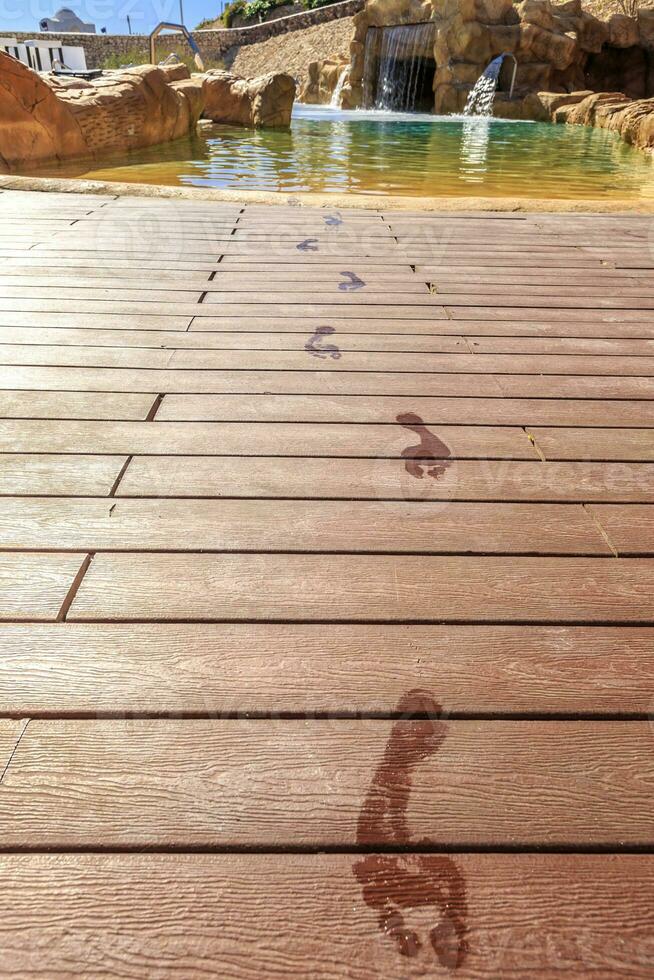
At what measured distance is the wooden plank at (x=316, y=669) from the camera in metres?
0.77

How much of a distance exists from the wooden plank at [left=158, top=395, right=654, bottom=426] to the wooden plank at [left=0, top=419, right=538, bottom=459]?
0.04 m

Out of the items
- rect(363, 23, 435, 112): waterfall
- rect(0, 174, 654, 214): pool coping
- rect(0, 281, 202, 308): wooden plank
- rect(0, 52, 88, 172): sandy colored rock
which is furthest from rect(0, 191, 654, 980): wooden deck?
rect(363, 23, 435, 112): waterfall

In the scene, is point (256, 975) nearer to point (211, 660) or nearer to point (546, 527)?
point (211, 660)

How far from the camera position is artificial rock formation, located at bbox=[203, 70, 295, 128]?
10281mm

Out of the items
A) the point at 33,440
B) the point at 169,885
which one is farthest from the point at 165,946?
the point at 33,440

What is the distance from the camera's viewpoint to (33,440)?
1.29 meters

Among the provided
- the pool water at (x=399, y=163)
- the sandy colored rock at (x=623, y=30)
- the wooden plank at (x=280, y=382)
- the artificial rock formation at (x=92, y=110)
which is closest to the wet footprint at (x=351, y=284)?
the wooden plank at (x=280, y=382)

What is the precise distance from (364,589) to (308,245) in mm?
2034

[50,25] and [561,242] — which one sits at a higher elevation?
[50,25]

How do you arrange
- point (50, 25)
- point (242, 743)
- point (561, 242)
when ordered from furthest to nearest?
point (50, 25)
point (561, 242)
point (242, 743)

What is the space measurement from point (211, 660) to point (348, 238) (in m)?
2.30

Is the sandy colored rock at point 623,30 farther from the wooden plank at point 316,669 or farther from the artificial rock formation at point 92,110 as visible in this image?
the wooden plank at point 316,669

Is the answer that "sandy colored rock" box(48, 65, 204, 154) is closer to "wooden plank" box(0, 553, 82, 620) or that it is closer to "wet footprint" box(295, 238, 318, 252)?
"wet footprint" box(295, 238, 318, 252)

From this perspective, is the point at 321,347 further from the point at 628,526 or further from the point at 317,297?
the point at 628,526
